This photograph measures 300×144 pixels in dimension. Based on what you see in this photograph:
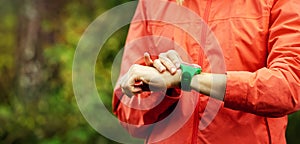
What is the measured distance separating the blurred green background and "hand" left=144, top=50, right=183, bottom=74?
2850 millimetres

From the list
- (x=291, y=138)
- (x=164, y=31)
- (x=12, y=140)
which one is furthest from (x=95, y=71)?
(x=164, y=31)

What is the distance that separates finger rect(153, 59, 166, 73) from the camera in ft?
8.57

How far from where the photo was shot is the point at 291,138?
548cm

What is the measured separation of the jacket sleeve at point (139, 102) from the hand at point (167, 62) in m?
0.12

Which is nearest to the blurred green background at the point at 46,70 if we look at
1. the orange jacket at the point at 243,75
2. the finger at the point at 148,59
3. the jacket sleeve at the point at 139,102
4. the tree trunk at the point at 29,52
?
the tree trunk at the point at 29,52

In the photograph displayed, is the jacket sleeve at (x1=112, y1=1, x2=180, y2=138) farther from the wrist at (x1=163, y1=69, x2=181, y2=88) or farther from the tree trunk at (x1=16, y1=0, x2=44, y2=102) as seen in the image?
the tree trunk at (x1=16, y1=0, x2=44, y2=102)

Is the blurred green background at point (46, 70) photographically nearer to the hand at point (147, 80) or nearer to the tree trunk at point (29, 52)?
the tree trunk at point (29, 52)

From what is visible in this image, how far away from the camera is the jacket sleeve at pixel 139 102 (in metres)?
2.77

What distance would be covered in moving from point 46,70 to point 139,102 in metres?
3.76

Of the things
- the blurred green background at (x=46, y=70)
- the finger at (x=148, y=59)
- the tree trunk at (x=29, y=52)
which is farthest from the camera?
the tree trunk at (x=29, y=52)

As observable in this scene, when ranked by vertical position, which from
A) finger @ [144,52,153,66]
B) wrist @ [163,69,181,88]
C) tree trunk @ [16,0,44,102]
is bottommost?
wrist @ [163,69,181,88]

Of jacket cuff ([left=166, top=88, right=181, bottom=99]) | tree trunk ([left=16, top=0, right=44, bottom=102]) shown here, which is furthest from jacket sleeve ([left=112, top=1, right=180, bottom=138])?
tree trunk ([left=16, top=0, right=44, bottom=102])

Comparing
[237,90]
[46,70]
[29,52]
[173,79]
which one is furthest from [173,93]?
[29,52]

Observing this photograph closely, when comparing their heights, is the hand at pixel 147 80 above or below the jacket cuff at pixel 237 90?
above
